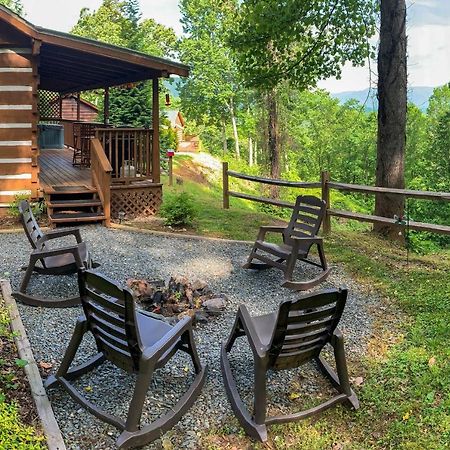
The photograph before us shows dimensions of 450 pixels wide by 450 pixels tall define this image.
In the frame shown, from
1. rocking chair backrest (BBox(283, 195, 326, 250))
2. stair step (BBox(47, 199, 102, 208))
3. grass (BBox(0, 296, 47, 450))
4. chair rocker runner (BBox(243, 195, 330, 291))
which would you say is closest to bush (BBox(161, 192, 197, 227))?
stair step (BBox(47, 199, 102, 208))

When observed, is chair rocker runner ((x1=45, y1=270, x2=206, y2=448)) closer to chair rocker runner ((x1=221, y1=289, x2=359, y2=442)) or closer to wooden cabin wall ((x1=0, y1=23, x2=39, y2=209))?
chair rocker runner ((x1=221, y1=289, x2=359, y2=442))

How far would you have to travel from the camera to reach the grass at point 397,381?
3.09 m

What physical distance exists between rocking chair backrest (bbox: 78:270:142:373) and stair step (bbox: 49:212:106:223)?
5613 mm

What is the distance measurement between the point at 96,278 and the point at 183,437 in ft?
3.65

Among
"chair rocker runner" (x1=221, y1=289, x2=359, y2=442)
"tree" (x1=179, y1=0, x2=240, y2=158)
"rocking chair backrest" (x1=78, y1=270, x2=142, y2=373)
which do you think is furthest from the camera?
"tree" (x1=179, y1=0, x2=240, y2=158)

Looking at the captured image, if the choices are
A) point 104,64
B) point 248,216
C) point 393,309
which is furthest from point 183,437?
point 104,64

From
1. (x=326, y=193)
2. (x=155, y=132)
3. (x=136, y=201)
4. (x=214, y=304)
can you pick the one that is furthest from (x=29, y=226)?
(x=326, y=193)

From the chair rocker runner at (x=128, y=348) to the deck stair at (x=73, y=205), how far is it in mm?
5449

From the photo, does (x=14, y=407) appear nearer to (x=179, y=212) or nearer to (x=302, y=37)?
(x=179, y=212)

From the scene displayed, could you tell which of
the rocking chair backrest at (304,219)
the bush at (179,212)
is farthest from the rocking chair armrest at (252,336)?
the bush at (179,212)

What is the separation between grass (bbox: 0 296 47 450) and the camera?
2804mm

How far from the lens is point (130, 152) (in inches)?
394

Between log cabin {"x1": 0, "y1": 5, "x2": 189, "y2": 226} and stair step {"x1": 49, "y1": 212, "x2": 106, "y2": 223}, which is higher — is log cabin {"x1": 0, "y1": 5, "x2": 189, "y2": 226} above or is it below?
above

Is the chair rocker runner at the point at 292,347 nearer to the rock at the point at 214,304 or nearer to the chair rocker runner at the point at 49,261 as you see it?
the rock at the point at 214,304
